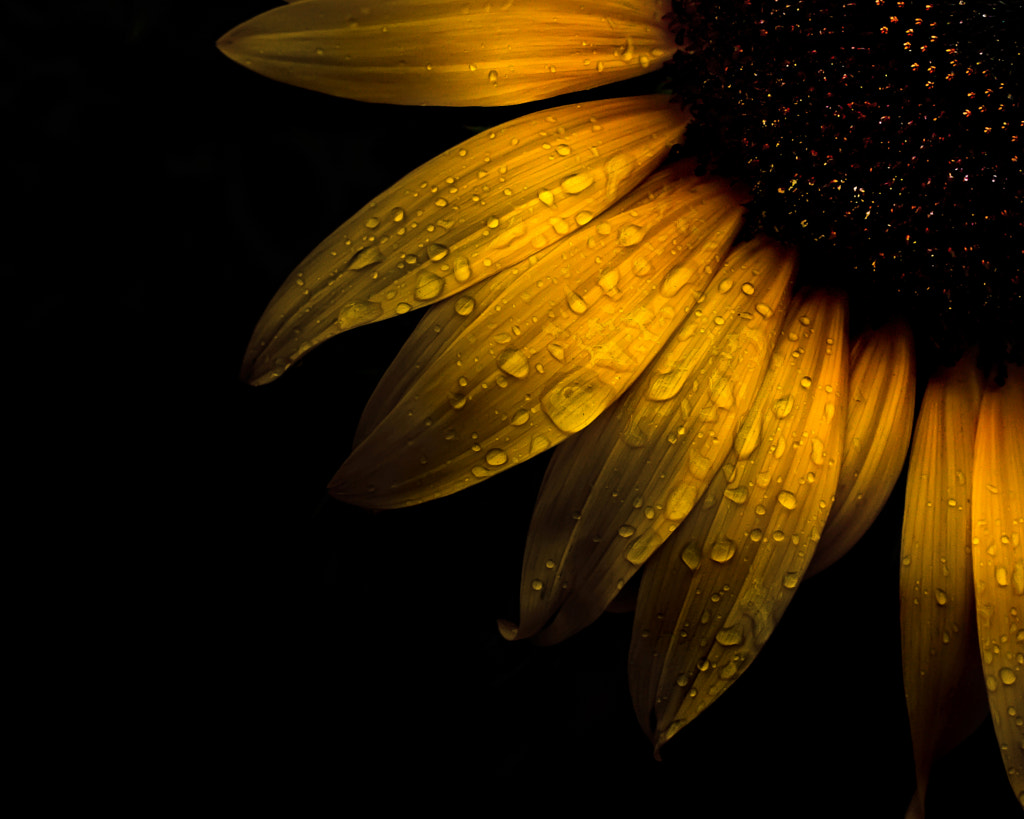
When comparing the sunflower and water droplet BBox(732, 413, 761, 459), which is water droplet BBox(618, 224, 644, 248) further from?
water droplet BBox(732, 413, 761, 459)

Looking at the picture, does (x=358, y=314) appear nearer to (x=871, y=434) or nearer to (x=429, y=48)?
(x=429, y=48)

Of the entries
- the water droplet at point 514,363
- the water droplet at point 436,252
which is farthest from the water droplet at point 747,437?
the water droplet at point 436,252

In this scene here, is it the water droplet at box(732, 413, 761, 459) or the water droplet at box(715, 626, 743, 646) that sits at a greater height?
the water droplet at box(732, 413, 761, 459)

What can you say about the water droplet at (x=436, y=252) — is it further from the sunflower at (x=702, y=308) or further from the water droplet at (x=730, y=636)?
the water droplet at (x=730, y=636)

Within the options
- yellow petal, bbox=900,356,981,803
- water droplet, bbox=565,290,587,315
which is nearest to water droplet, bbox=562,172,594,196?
water droplet, bbox=565,290,587,315

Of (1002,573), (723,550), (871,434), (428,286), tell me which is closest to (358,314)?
(428,286)

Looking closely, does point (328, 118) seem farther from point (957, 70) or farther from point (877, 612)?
point (877, 612)
